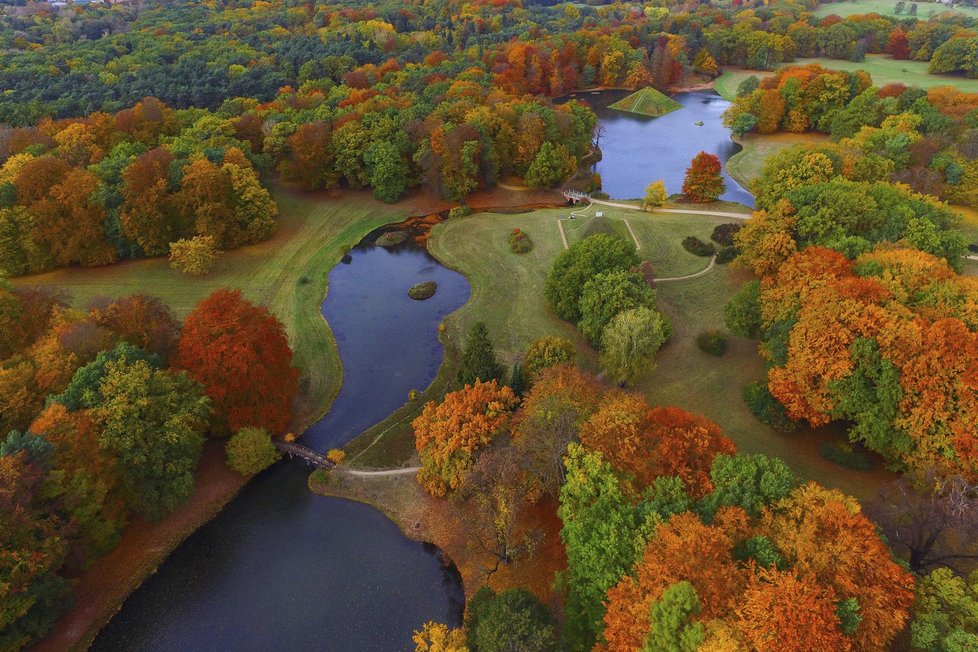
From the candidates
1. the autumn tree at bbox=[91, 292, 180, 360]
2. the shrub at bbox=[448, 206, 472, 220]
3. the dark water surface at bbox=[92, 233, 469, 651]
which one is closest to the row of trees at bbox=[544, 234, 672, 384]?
the dark water surface at bbox=[92, 233, 469, 651]

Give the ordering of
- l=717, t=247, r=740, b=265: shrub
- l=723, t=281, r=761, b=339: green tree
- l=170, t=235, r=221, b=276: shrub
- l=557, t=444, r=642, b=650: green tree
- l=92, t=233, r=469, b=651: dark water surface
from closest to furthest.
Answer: l=557, t=444, r=642, b=650: green tree → l=92, t=233, r=469, b=651: dark water surface → l=723, t=281, r=761, b=339: green tree → l=170, t=235, r=221, b=276: shrub → l=717, t=247, r=740, b=265: shrub

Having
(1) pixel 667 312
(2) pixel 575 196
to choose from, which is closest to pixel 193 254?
(2) pixel 575 196

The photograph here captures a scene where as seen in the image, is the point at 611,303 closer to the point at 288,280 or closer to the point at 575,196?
the point at 575,196

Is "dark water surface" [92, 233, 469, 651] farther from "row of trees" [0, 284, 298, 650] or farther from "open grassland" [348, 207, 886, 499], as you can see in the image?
"open grassland" [348, 207, 886, 499]

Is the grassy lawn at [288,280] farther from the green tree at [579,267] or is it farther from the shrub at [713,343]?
the shrub at [713,343]

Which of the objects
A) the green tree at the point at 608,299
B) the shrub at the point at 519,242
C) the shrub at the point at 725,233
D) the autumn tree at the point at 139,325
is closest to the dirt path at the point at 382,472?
the autumn tree at the point at 139,325

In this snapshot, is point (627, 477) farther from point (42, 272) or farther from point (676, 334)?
point (42, 272)
